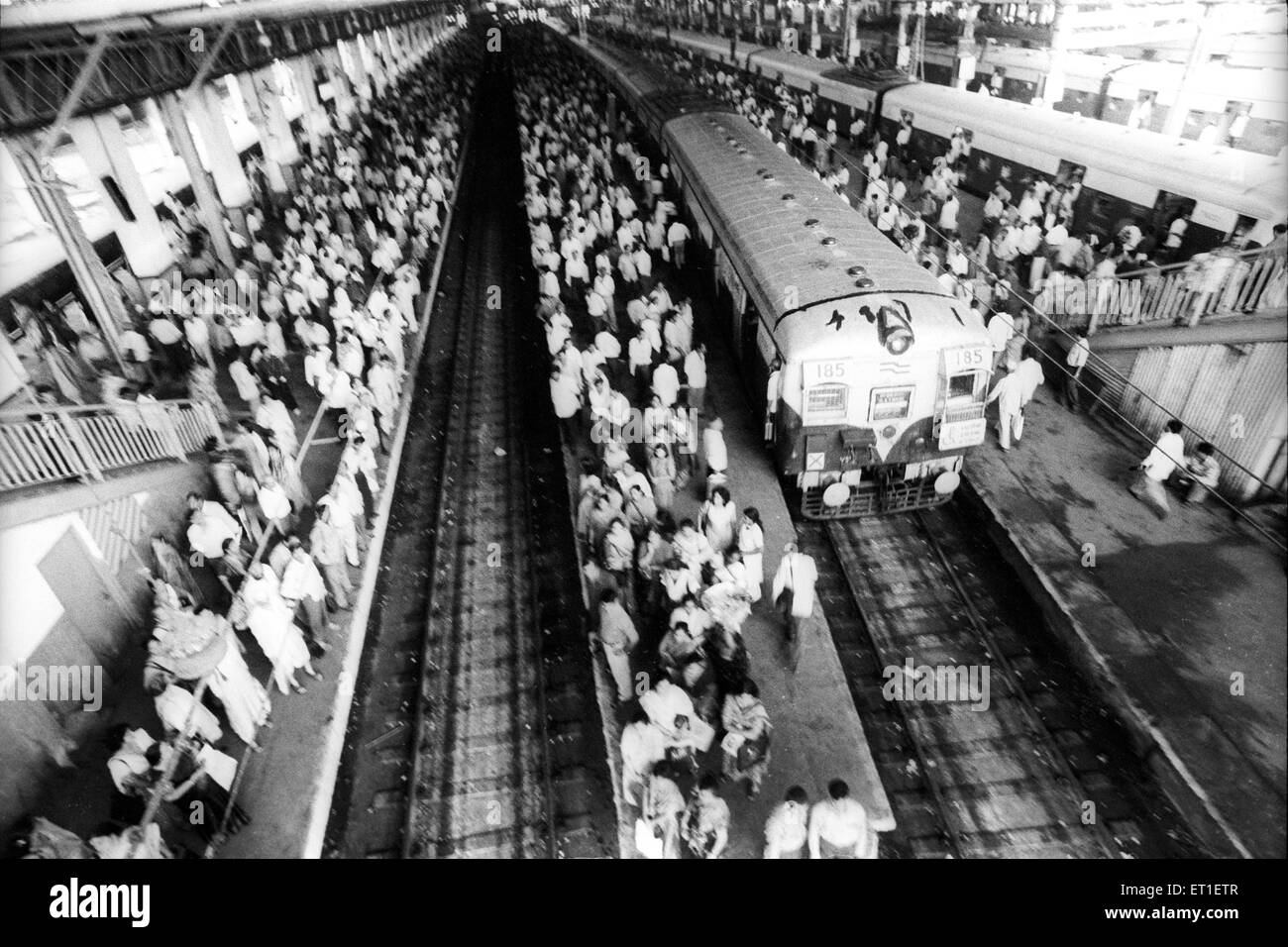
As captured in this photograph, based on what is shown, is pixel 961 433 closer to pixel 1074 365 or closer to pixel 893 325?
pixel 893 325

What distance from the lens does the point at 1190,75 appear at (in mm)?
16094

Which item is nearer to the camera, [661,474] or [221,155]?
[661,474]

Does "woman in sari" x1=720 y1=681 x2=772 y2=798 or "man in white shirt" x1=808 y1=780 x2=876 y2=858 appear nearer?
"man in white shirt" x1=808 y1=780 x2=876 y2=858

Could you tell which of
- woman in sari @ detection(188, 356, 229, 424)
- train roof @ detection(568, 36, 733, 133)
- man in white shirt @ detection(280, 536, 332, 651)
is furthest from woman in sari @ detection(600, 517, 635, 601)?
train roof @ detection(568, 36, 733, 133)

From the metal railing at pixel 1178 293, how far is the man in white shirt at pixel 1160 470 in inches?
76.6

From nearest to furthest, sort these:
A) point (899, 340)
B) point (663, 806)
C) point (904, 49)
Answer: point (663, 806) → point (899, 340) → point (904, 49)

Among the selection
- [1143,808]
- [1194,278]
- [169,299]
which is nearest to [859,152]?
[1194,278]

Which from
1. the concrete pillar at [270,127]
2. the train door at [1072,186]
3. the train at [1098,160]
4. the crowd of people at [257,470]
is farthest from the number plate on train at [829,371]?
the concrete pillar at [270,127]

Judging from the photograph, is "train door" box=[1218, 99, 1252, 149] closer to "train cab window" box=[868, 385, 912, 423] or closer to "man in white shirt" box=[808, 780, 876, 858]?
"train cab window" box=[868, 385, 912, 423]

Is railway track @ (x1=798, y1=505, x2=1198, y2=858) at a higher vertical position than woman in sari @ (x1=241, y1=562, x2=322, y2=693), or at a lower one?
lower

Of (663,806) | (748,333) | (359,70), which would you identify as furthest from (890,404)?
(359,70)

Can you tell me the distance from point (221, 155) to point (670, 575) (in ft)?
63.7

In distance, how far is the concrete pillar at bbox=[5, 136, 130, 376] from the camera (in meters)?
9.21

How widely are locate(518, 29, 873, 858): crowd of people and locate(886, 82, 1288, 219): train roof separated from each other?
320 inches
